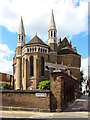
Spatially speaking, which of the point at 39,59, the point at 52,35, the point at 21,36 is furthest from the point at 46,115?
the point at 21,36

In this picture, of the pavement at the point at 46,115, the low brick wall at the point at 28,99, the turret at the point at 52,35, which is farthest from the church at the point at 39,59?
the pavement at the point at 46,115

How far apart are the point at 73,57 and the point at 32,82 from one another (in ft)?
50.3

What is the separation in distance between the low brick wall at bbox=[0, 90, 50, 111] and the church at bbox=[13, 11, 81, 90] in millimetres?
23720

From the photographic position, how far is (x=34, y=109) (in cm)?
1638

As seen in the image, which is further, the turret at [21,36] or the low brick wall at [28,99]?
the turret at [21,36]

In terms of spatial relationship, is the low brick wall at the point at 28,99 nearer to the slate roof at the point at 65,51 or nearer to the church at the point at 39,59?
the church at the point at 39,59

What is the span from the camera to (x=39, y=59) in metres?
45.1

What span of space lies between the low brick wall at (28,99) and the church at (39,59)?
23720mm

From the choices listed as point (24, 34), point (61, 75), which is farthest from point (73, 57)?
point (61, 75)

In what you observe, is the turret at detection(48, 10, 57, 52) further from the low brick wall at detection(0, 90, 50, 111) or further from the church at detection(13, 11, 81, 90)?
the low brick wall at detection(0, 90, 50, 111)

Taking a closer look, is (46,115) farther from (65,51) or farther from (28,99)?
(65,51)

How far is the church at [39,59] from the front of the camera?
145 feet

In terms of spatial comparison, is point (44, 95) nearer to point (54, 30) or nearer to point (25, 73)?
point (25, 73)

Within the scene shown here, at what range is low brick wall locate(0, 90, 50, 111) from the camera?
52.5 ft
